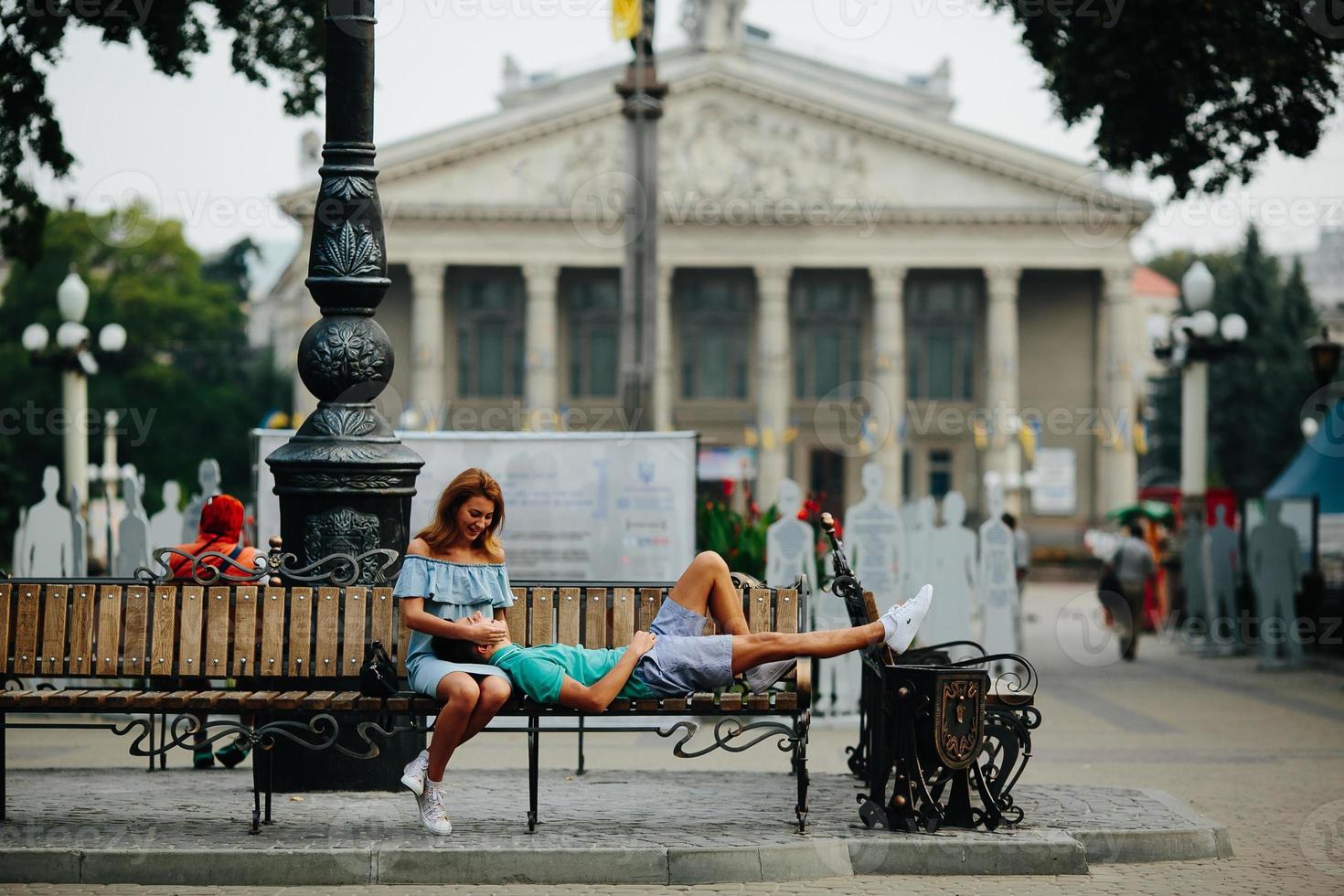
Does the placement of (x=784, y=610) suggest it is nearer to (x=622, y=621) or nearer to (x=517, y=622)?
(x=622, y=621)

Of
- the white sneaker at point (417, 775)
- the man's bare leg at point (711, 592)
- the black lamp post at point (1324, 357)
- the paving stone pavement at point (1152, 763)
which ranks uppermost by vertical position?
the black lamp post at point (1324, 357)

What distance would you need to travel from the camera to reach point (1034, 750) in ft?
39.8

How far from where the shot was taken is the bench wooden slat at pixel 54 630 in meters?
7.86

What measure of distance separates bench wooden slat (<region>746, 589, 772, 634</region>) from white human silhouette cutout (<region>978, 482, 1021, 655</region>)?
7.22m

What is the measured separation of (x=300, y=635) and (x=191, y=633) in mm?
442

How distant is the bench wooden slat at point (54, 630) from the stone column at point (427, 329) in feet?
196

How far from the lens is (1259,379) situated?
71.4m

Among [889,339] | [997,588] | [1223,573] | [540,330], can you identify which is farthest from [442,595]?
[889,339]

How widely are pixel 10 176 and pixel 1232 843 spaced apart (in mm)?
12020

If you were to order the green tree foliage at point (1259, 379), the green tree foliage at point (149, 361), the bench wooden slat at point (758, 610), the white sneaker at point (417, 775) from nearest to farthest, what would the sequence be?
the white sneaker at point (417, 775), the bench wooden slat at point (758, 610), the green tree foliage at point (149, 361), the green tree foliage at point (1259, 379)

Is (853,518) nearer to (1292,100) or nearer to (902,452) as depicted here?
(1292,100)

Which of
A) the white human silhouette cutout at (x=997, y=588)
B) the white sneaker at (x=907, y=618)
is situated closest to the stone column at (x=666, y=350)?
the white human silhouette cutout at (x=997, y=588)

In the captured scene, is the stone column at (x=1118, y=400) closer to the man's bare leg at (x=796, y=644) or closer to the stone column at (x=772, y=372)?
the stone column at (x=772, y=372)

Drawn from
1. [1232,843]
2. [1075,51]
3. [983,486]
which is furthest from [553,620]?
[983,486]
